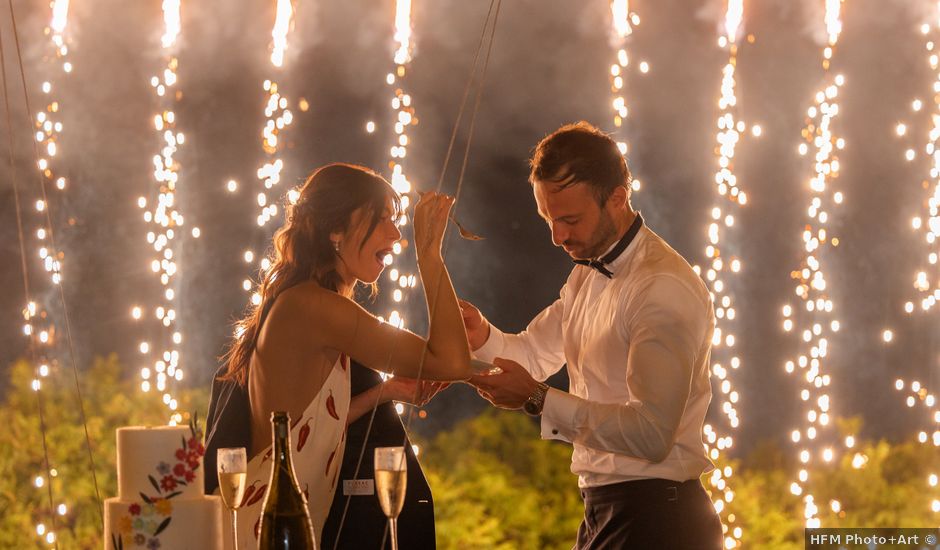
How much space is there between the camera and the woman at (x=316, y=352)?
173cm

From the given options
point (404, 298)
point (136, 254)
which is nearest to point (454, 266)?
point (404, 298)

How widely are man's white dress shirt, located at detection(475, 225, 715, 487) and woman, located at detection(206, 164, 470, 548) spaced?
0.27 metres

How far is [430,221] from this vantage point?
6.04ft

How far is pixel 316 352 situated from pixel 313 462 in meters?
0.20

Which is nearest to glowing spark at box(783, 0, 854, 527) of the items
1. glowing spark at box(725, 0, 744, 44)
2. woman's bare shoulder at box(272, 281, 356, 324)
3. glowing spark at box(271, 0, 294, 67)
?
glowing spark at box(725, 0, 744, 44)

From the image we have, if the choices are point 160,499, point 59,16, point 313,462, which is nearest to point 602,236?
point 313,462

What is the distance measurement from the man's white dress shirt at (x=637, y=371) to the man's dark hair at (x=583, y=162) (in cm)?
13

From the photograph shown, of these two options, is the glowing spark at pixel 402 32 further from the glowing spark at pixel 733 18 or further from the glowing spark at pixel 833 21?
the glowing spark at pixel 833 21

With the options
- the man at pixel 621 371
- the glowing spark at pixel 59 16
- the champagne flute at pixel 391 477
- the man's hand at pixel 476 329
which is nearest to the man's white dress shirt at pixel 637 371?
the man at pixel 621 371

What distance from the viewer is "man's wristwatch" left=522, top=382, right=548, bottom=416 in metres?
1.84

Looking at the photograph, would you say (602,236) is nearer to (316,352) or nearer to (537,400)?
(537,400)

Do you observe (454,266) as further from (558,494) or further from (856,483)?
(856,483)

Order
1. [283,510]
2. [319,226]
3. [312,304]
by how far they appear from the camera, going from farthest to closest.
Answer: [319,226] → [312,304] → [283,510]

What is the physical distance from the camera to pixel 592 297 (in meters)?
2.12
